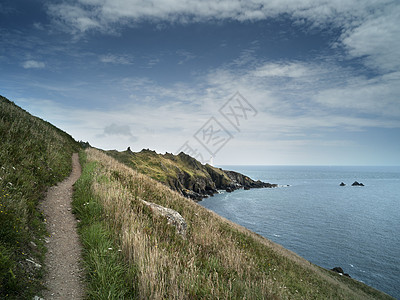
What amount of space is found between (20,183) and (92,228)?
159 inches

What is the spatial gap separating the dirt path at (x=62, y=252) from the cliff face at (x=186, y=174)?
6855cm

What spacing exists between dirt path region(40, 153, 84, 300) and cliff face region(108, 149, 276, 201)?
6855 cm

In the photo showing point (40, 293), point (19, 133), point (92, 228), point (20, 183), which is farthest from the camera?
point (19, 133)

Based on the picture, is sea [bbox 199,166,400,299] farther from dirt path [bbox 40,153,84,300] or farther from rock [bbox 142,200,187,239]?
dirt path [bbox 40,153,84,300]

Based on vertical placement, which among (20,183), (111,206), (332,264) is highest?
(20,183)

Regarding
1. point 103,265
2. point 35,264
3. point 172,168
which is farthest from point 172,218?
point 172,168

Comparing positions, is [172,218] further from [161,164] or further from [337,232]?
[161,164]

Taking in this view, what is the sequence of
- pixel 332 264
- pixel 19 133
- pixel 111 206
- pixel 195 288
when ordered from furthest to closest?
pixel 332 264 < pixel 19 133 < pixel 111 206 < pixel 195 288

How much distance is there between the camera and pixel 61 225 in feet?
22.9

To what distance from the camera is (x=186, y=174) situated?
110000mm

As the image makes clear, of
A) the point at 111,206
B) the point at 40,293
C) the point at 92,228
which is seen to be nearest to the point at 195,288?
the point at 40,293

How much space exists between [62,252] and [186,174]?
105 m

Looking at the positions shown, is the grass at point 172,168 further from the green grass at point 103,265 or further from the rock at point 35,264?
the rock at point 35,264

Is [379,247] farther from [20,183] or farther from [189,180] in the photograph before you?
[189,180]
